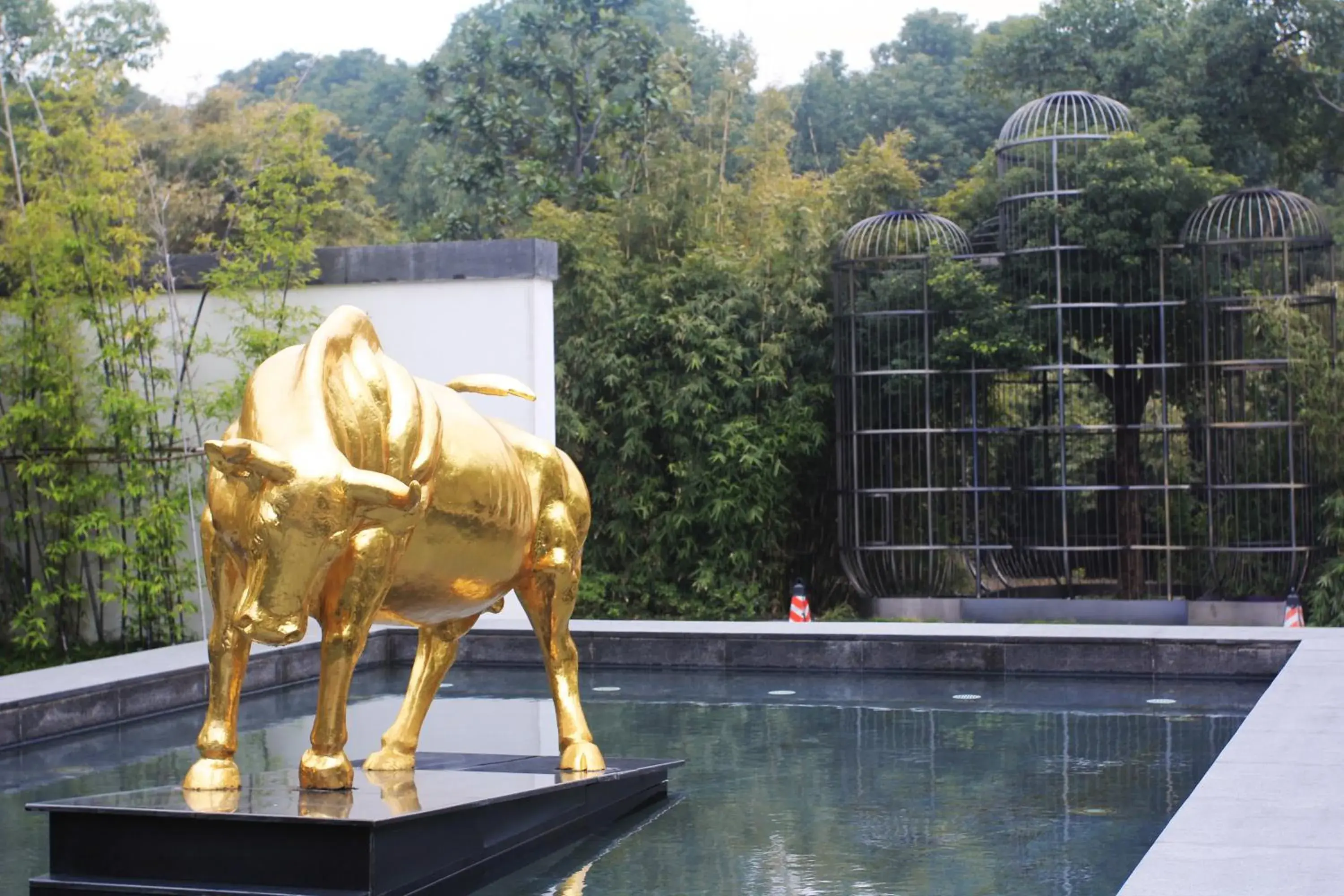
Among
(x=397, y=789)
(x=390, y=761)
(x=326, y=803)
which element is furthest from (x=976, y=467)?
(x=326, y=803)

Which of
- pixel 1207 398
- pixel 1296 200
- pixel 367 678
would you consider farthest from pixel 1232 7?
pixel 367 678

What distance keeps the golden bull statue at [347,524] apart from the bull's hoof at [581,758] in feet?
1.57

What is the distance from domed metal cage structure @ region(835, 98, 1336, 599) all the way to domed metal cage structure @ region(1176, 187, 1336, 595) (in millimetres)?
20

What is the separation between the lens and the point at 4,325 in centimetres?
982

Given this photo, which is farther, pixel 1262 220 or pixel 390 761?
pixel 1262 220

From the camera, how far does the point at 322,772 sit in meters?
4.01

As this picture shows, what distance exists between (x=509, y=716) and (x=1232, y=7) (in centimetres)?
1120

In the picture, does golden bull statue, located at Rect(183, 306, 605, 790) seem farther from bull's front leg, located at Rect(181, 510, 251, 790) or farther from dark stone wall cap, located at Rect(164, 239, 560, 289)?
dark stone wall cap, located at Rect(164, 239, 560, 289)

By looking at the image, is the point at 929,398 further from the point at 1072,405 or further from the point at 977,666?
the point at 977,666

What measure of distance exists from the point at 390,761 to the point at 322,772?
1.99 feet

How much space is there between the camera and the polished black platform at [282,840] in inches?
145

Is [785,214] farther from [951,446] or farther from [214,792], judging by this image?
[214,792]

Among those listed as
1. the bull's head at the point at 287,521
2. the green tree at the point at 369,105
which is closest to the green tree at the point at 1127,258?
the bull's head at the point at 287,521

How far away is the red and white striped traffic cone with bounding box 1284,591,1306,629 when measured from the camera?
9.44 m
